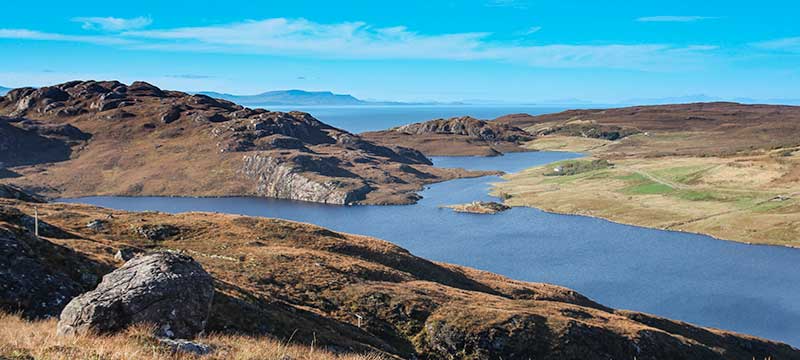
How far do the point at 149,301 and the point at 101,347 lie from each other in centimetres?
535

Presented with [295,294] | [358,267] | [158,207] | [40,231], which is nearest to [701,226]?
[358,267]

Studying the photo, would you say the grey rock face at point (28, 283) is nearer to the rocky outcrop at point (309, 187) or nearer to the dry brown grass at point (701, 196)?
the dry brown grass at point (701, 196)

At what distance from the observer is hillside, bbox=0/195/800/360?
27055mm

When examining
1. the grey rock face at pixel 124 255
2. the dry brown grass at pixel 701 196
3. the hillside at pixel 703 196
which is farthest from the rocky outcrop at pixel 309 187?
the grey rock face at pixel 124 255

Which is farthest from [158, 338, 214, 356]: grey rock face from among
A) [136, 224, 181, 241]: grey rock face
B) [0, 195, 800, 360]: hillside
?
[136, 224, 181, 241]: grey rock face

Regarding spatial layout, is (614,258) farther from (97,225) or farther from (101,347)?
(101,347)

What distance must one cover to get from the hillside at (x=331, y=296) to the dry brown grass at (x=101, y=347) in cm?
30

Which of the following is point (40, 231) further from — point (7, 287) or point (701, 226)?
point (701, 226)

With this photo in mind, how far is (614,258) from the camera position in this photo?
11000 centimetres

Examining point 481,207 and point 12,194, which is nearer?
point 12,194

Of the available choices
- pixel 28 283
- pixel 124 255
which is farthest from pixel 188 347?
pixel 124 255

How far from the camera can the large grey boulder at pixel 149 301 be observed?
1947 cm

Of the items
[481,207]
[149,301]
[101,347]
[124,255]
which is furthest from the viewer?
[481,207]

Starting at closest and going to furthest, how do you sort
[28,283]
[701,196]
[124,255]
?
[28,283] < [124,255] < [701,196]
